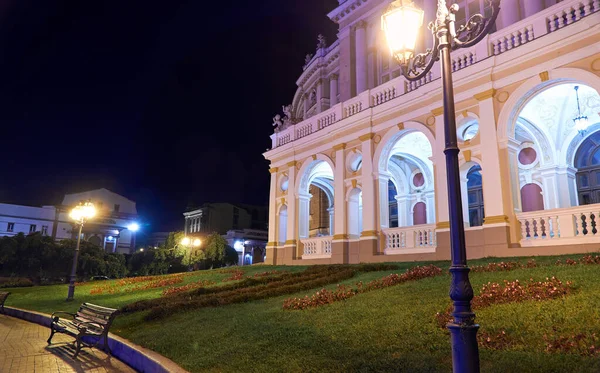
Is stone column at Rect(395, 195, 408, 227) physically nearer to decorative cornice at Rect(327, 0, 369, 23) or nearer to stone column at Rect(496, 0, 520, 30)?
stone column at Rect(496, 0, 520, 30)

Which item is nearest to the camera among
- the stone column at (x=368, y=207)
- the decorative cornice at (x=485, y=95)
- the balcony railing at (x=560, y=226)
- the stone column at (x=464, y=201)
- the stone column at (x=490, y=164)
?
the balcony railing at (x=560, y=226)

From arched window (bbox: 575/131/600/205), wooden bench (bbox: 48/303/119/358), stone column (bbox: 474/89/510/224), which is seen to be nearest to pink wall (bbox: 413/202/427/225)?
arched window (bbox: 575/131/600/205)

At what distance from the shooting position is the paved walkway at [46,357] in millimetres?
7141

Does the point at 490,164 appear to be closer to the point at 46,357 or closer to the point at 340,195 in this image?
the point at 340,195

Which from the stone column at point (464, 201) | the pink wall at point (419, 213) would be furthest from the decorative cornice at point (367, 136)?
the pink wall at point (419, 213)

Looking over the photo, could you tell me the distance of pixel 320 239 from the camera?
21.9m

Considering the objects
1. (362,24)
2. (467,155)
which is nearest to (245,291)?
(467,155)

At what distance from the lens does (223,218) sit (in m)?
64.9

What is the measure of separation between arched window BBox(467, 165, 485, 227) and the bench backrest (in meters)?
17.0

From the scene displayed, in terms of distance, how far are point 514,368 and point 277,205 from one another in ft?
69.2

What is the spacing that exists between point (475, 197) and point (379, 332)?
629 inches

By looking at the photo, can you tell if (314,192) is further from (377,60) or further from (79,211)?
(79,211)

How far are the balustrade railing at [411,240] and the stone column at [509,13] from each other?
394 inches

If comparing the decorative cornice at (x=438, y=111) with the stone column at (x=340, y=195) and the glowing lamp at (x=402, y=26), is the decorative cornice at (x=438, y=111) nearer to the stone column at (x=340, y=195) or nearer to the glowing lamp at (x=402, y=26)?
the stone column at (x=340, y=195)
